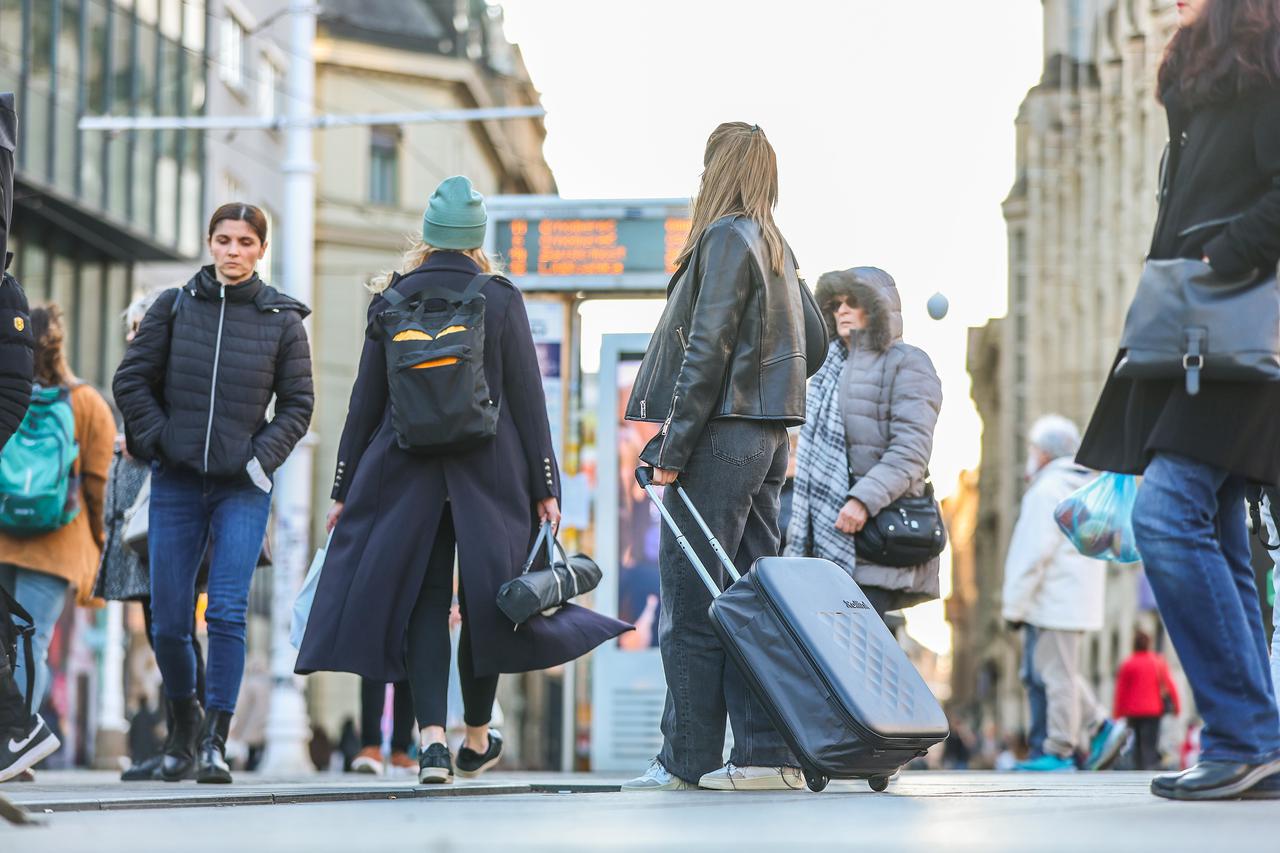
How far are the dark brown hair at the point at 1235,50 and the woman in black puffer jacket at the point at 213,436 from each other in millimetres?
4028

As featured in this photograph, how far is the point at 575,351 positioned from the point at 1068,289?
4264 centimetres

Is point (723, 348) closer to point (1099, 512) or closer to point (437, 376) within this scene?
point (437, 376)

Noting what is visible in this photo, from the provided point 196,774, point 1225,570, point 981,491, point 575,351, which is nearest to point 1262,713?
point 1225,570

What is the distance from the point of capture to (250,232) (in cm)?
939

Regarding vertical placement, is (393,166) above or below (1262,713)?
above

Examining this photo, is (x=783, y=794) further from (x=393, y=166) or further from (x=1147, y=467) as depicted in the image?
(x=393, y=166)

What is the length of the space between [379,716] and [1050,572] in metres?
3.67

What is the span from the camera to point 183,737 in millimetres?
9383

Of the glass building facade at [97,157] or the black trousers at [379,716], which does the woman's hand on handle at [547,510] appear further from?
the glass building facade at [97,157]

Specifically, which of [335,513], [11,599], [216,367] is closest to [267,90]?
[216,367]

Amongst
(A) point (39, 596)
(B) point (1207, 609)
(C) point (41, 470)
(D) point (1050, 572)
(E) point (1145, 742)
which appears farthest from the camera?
(E) point (1145, 742)

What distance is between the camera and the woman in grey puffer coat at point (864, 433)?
878 centimetres

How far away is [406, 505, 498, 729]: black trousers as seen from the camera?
7777mm

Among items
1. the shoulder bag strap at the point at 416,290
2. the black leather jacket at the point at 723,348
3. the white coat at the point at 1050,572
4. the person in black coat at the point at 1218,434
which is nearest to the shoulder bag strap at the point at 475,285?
the shoulder bag strap at the point at 416,290
